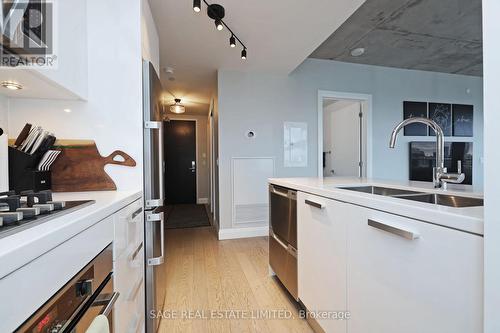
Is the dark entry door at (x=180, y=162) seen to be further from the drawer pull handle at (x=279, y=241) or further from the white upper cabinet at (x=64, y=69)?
the white upper cabinet at (x=64, y=69)

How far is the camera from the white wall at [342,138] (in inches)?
159

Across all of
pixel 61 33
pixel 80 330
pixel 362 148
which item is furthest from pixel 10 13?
pixel 362 148

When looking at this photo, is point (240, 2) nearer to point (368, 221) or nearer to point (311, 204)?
point (311, 204)

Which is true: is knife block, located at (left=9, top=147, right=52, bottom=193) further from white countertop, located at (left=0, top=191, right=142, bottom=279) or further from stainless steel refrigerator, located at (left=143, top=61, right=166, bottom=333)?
white countertop, located at (left=0, top=191, right=142, bottom=279)

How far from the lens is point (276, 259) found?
76.9 inches

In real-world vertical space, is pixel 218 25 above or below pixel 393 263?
above

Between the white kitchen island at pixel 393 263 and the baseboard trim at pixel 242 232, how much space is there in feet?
6.25

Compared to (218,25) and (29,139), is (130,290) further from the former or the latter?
(218,25)

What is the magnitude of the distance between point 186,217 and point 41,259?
13.4 ft

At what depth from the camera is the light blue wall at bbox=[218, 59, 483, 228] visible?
3.22 m

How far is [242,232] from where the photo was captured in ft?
10.6

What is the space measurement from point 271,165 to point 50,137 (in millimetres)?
2552

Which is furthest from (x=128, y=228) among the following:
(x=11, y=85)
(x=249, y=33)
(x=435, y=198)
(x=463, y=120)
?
(x=463, y=120)

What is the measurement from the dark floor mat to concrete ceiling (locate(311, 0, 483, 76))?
3.30 m
